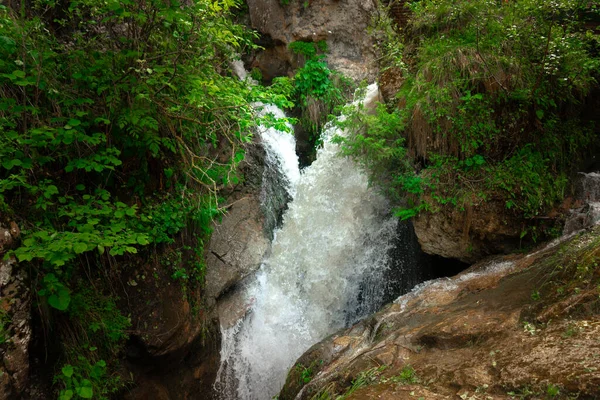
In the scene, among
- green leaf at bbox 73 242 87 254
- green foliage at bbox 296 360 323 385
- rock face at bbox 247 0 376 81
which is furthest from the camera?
rock face at bbox 247 0 376 81

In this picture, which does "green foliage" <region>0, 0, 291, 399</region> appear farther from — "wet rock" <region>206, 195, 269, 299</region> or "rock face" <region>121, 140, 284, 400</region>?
"wet rock" <region>206, 195, 269, 299</region>

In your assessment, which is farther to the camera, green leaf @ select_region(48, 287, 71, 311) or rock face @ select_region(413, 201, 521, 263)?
rock face @ select_region(413, 201, 521, 263)

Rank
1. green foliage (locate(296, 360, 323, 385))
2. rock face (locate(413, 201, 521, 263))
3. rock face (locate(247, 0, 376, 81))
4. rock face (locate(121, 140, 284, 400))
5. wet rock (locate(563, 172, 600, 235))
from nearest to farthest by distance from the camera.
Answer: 1. green foliage (locate(296, 360, 323, 385))
2. rock face (locate(121, 140, 284, 400))
3. wet rock (locate(563, 172, 600, 235))
4. rock face (locate(413, 201, 521, 263))
5. rock face (locate(247, 0, 376, 81))

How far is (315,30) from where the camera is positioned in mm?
9008

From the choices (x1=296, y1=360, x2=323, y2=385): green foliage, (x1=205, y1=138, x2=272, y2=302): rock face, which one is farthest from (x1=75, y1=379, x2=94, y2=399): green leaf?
(x1=205, y1=138, x2=272, y2=302): rock face

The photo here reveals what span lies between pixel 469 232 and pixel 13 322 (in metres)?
4.97

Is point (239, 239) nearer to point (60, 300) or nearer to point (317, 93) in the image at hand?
point (60, 300)

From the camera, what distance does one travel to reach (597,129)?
17.1ft

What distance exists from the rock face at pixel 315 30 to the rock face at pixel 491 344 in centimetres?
658

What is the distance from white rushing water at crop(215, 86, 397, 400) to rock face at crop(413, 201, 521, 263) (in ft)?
2.45

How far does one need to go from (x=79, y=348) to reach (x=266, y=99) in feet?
9.75

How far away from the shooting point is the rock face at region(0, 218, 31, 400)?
276cm

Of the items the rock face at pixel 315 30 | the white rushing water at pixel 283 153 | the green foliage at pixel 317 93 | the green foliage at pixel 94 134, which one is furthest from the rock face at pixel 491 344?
the rock face at pixel 315 30

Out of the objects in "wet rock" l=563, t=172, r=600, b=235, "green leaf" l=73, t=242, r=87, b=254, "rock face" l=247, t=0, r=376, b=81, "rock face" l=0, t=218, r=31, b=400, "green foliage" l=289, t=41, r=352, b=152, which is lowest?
"rock face" l=0, t=218, r=31, b=400
